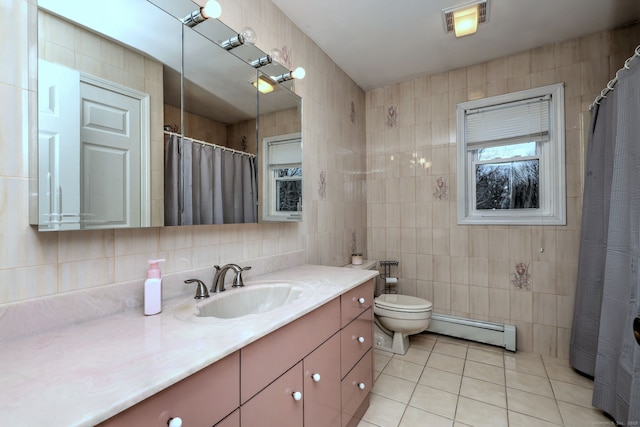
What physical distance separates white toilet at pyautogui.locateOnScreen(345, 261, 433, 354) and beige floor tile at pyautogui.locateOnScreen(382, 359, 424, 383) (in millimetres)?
152

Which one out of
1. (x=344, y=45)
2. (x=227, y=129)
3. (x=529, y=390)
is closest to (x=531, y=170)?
(x=529, y=390)

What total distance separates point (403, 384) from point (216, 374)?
163cm

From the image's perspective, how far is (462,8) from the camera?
1800 millimetres

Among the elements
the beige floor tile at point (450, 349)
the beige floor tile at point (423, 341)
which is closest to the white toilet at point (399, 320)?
the beige floor tile at point (423, 341)

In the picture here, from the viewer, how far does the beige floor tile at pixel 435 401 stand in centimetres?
164

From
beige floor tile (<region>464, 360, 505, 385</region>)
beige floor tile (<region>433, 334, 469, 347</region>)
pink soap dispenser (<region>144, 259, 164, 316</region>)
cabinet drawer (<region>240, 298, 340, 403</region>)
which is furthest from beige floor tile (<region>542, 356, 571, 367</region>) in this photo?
pink soap dispenser (<region>144, 259, 164, 316</region>)

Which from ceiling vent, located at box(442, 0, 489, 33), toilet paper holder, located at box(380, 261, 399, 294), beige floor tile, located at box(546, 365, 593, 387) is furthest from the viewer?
toilet paper holder, located at box(380, 261, 399, 294)

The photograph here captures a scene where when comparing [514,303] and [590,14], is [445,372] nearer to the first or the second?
[514,303]

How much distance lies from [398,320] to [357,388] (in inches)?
33.1

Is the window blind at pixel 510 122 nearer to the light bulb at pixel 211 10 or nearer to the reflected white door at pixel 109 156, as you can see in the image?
the light bulb at pixel 211 10

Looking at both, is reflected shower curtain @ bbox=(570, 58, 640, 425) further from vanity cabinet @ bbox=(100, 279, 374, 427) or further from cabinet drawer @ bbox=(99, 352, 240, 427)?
cabinet drawer @ bbox=(99, 352, 240, 427)

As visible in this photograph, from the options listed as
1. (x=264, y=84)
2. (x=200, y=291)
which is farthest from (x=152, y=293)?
(x=264, y=84)

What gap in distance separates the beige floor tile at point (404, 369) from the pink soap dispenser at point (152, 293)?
5.59 feet

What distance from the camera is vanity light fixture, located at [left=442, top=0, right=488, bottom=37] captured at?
1.79 meters
